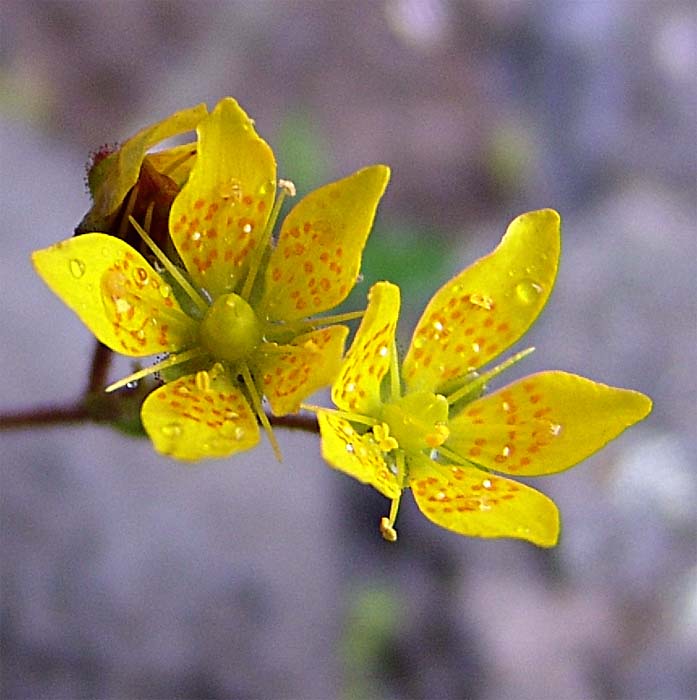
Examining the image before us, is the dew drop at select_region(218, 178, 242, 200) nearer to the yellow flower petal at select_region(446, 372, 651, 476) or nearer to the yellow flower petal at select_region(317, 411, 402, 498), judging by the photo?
the yellow flower petal at select_region(317, 411, 402, 498)

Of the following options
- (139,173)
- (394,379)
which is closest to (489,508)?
(394,379)

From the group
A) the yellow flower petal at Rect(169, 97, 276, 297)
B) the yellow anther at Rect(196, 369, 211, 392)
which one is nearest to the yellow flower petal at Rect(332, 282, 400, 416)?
the yellow anther at Rect(196, 369, 211, 392)

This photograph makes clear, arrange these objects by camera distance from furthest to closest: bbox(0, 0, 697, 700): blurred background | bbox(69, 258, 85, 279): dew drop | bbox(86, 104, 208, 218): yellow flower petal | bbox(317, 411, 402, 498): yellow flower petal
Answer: bbox(0, 0, 697, 700): blurred background → bbox(86, 104, 208, 218): yellow flower petal → bbox(69, 258, 85, 279): dew drop → bbox(317, 411, 402, 498): yellow flower petal

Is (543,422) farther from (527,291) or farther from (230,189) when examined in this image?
(230,189)

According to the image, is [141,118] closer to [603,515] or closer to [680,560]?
[603,515]

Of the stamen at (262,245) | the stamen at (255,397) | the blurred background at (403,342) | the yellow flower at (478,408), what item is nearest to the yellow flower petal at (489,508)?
the yellow flower at (478,408)

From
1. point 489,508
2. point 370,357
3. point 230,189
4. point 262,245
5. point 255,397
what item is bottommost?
point 489,508
